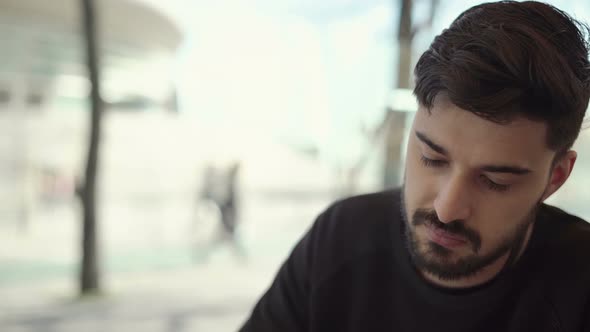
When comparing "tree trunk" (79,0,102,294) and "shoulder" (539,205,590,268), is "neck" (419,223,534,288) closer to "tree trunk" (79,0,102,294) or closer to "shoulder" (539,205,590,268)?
"shoulder" (539,205,590,268)

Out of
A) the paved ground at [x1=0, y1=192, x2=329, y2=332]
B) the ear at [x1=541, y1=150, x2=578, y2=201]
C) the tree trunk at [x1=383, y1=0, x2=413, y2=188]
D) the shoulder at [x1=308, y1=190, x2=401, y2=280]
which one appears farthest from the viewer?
the paved ground at [x1=0, y1=192, x2=329, y2=332]

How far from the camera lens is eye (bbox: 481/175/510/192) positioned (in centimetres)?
69

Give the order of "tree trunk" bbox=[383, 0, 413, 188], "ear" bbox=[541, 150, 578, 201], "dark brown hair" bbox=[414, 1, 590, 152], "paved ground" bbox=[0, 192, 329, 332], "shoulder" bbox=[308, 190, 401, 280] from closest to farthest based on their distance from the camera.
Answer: "dark brown hair" bbox=[414, 1, 590, 152]
"ear" bbox=[541, 150, 578, 201]
"shoulder" bbox=[308, 190, 401, 280]
"tree trunk" bbox=[383, 0, 413, 188]
"paved ground" bbox=[0, 192, 329, 332]

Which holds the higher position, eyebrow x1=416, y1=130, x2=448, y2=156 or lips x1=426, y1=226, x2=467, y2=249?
eyebrow x1=416, y1=130, x2=448, y2=156

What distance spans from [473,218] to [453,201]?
0.05 m

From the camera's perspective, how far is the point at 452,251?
0.72 metres

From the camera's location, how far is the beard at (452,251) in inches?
28.1

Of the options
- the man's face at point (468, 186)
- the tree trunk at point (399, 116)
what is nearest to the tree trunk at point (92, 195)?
the tree trunk at point (399, 116)

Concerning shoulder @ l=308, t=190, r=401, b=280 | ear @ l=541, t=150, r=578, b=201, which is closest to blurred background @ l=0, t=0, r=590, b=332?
shoulder @ l=308, t=190, r=401, b=280

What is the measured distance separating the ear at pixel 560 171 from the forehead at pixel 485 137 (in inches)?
2.0

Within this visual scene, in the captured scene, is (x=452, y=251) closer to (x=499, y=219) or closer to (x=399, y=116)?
(x=499, y=219)

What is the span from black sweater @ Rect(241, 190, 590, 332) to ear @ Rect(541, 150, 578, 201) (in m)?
0.08

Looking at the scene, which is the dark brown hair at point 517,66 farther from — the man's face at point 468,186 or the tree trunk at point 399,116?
the tree trunk at point 399,116

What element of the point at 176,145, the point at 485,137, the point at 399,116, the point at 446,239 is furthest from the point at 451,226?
the point at 176,145
